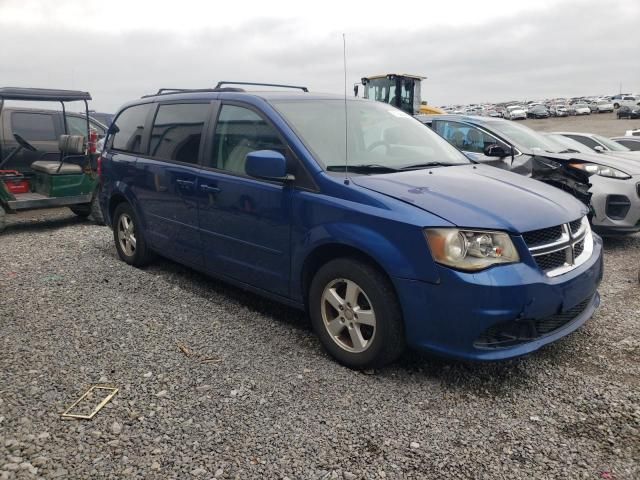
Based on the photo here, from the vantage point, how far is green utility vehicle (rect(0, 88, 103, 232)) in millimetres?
7332

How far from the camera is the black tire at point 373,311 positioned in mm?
3062

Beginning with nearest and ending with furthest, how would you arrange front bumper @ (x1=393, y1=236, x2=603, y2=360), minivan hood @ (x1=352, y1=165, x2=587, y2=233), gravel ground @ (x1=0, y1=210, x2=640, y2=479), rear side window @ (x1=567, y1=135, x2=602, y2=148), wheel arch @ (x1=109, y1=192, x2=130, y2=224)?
gravel ground @ (x1=0, y1=210, x2=640, y2=479) → front bumper @ (x1=393, y1=236, x2=603, y2=360) → minivan hood @ (x1=352, y1=165, x2=587, y2=233) → wheel arch @ (x1=109, y1=192, x2=130, y2=224) → rear side window @ (x1=567, y1=135, x2=602, y2=148)

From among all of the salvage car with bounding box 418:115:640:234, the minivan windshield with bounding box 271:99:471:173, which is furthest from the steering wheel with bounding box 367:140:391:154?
the salvage car with bounding box 418:115:640:234

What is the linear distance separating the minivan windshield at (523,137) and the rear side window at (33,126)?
22.9ft

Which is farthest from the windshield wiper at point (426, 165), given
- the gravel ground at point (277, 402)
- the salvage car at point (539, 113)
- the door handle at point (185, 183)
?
the salvage car at point (539, 113)

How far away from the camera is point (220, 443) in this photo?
8.49 feet

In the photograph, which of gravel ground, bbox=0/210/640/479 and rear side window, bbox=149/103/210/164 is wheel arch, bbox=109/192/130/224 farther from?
gravel ground, bbox=0/210/640/479

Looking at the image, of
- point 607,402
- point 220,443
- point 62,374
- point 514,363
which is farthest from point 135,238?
point 607,402

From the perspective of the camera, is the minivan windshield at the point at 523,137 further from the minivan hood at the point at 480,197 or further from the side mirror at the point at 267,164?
the side mirror at the point at 267,164

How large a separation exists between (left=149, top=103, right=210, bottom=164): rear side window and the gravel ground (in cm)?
130

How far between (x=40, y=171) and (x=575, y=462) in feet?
25.3

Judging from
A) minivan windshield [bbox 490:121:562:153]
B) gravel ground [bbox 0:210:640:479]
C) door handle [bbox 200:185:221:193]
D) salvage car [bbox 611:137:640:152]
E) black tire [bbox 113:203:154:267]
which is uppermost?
minivan windshield [bbox 490:121:562:153]

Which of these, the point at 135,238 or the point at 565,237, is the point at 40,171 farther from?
the point at 565,237

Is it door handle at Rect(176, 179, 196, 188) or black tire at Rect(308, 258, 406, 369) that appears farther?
door handle at Rect(176, 179, 196, 188)
